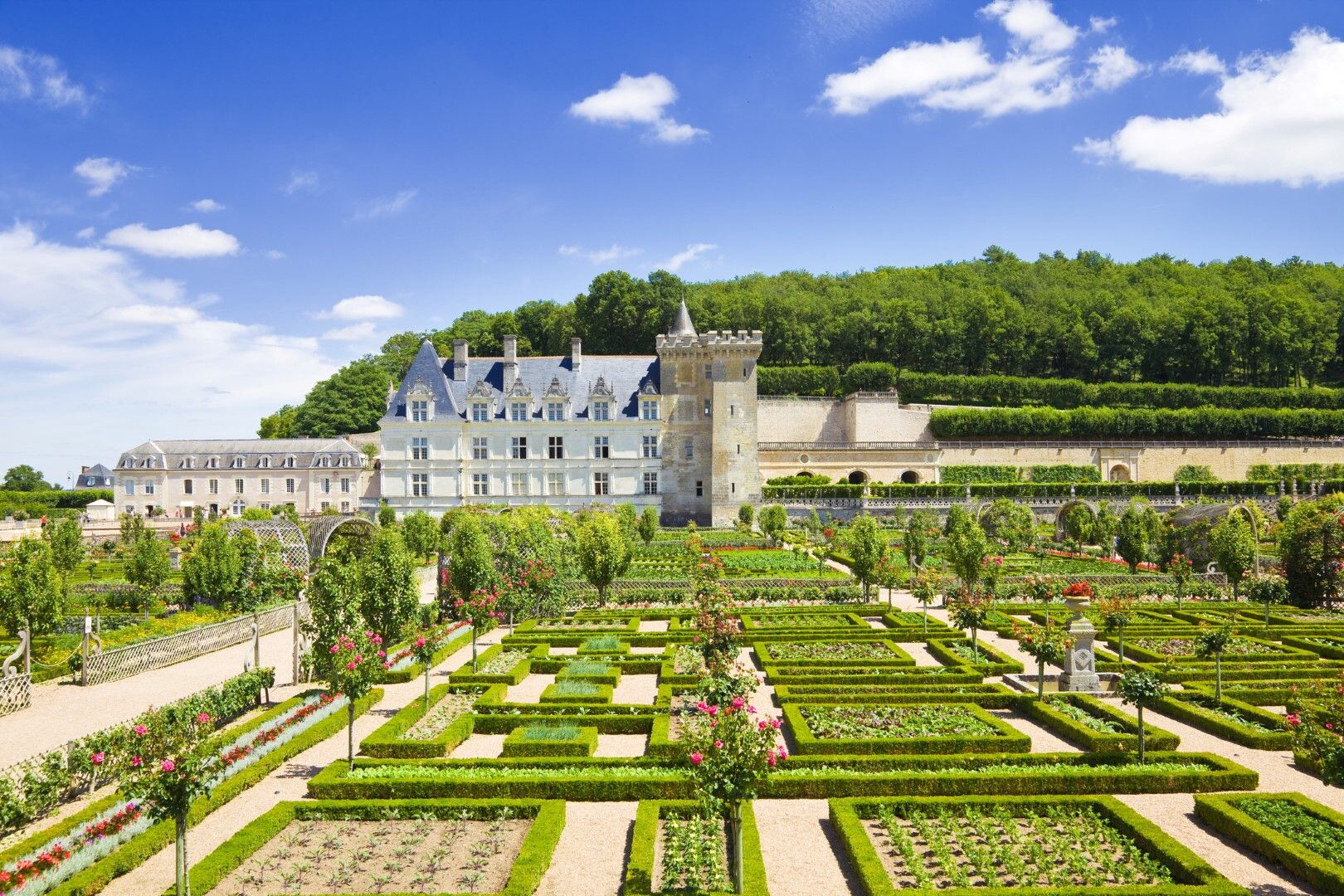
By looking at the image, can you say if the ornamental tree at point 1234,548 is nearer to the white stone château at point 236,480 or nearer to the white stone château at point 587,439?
the white stone château at point 587,439

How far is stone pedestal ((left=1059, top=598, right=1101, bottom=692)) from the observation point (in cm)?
1681

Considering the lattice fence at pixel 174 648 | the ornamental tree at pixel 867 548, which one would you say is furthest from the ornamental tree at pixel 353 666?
the ornamental tree at pixel 867 548

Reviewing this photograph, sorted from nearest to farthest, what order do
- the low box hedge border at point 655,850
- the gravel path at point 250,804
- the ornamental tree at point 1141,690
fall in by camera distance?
the low box hedge border at point 655,850, the gravel path at point 250,804, the ornamental tree at point 1141,690

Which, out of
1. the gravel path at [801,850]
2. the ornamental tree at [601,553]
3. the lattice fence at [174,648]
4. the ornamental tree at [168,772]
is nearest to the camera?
the ornamental tree at [168,772]

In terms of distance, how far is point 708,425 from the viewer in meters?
52.2

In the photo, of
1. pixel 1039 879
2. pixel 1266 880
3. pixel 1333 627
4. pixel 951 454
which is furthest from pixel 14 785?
pixel 951 454

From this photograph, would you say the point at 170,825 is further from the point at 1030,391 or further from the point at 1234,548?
the point at 1030,391

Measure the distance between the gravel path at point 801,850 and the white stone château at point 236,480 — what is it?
53.4 meters

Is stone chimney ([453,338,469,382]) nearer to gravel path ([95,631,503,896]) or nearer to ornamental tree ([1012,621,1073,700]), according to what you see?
gravel path ([95,631,503,896])

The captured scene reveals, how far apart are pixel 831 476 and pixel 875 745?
4972 cm

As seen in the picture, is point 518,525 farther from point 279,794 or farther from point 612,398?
point 612,398

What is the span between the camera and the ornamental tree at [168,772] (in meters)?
8.66

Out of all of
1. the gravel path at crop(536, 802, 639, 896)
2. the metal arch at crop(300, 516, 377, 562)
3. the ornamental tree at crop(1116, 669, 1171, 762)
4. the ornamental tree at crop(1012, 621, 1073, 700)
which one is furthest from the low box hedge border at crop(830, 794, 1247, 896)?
the metal arch at crop(300, 516, 377, 562)

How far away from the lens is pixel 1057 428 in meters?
68.2
